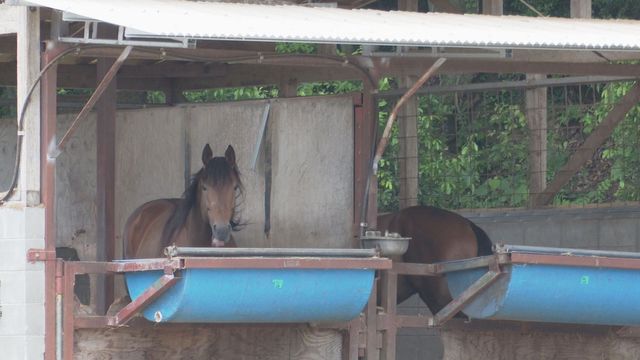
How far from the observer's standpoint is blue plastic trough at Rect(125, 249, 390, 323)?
7320 mm

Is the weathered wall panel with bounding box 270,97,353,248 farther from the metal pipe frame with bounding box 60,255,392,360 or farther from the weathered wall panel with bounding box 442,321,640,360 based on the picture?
the metal pipe frame with bounding box 60,255,392,360

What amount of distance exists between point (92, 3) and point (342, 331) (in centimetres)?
255

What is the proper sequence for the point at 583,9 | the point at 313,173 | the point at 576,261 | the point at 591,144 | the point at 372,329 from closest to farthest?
the point at 576,261
the point at 372,329
the point at 313,173
the point at 583,9
the point at 591,144

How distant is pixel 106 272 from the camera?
25.8 ft

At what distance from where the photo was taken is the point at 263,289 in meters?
7.46

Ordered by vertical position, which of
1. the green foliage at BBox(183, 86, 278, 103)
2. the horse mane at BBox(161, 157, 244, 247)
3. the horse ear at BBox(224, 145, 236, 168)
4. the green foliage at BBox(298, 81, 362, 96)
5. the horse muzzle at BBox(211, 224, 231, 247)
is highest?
the green foliage at BBox(298, 81, 362, 96)

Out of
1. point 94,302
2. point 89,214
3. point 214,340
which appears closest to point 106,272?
point 214,340

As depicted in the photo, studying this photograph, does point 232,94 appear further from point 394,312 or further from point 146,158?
point 394,312

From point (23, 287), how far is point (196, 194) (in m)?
1.64

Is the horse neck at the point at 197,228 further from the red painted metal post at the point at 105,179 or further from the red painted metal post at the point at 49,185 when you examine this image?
the red painted metal post at the point at 49,185

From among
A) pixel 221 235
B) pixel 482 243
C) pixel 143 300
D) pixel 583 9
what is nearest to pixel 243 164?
pixel 221 235

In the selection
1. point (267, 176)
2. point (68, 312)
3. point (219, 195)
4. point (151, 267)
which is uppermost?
point (267, 176)

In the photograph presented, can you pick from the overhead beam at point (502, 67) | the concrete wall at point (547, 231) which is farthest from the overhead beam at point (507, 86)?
the overhead beam at point (502, 67)

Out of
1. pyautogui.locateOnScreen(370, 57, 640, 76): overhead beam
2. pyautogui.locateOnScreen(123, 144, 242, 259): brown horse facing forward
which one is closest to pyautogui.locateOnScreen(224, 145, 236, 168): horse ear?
pyautogui.locateOnScreen(123, 144, 242, 259): brown horse facing forward
